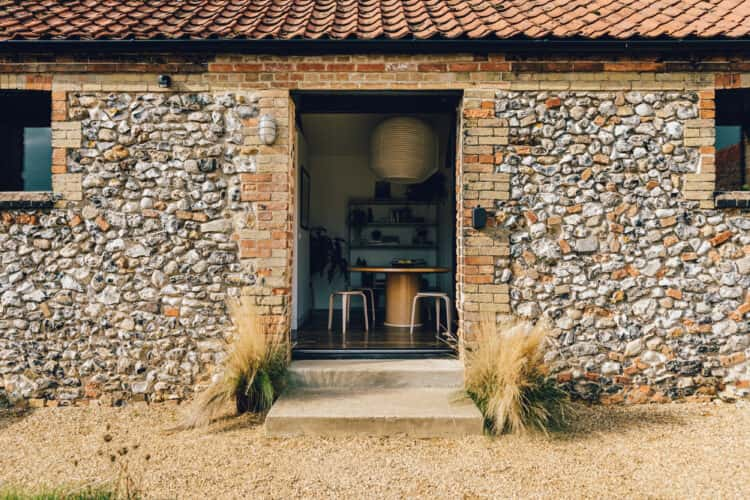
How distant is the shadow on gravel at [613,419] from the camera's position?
13.5 ft

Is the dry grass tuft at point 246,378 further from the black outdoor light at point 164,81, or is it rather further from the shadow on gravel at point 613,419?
the shadow on gravel at point 613,419

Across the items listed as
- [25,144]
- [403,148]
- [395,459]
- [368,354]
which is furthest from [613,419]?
[25,144]

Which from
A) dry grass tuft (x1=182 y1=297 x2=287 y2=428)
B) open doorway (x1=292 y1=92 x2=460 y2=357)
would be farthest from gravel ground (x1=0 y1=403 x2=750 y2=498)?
open doorway (x1=292 y1=92 x2=460 y2=357)

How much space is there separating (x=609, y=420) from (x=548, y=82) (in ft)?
10.3

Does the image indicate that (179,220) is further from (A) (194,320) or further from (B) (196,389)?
(B) (196,389)

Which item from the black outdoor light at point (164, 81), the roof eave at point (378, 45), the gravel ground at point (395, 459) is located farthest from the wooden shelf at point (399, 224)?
the gravel ground at point (395, 459)

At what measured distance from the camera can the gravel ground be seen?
324 cm

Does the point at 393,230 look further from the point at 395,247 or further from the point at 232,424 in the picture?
the point at 232,424

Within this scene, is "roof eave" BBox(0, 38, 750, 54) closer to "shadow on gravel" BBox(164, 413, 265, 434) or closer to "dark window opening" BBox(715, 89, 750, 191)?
"dark window opening" BBox(715, 89, 750, 191)

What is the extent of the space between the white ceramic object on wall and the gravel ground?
257cm

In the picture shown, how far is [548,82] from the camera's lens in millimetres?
4727

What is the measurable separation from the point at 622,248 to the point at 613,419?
1567mm

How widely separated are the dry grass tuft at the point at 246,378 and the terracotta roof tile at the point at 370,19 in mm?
2758

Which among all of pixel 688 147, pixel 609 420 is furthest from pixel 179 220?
pixel 688 147
